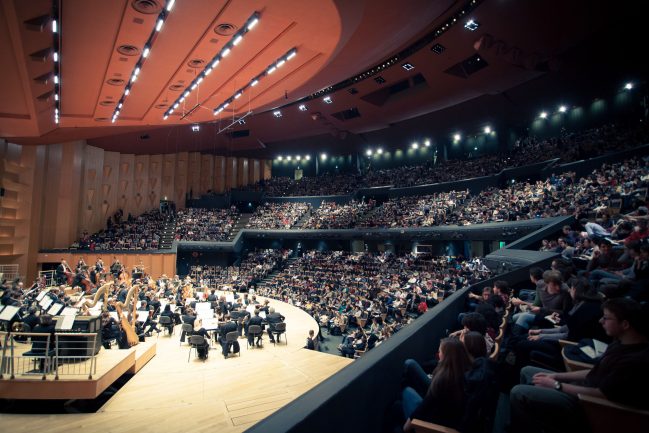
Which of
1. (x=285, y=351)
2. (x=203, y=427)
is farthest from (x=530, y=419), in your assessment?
(x=285, y=351)

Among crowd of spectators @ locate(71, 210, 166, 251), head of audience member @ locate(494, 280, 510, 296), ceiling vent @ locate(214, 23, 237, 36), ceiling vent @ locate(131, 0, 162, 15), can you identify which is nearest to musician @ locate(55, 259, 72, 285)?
crowd of spectators @ locate(71, 210, 166, 251)

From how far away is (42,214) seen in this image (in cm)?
2053

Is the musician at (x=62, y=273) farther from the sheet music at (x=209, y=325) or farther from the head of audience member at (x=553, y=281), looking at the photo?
the head of audience member at (x=553, y=281)

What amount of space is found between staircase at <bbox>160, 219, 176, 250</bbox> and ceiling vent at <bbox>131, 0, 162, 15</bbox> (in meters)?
20.0

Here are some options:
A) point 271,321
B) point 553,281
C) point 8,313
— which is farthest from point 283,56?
point 553,281

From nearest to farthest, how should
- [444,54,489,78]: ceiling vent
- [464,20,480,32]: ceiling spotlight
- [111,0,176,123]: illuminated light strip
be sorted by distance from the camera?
1. [111,0,176,123]: illuminated light strip
2. [464,20,480,32]: ceiling spotlight
3. [444,54,489,78]: ceiling vent

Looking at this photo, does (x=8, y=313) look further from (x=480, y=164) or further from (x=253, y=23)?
(x=480, y=164)

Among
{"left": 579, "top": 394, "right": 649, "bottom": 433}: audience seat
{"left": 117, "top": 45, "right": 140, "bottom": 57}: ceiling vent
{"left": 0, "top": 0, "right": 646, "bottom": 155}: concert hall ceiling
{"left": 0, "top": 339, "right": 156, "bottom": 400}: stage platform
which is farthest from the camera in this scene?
{"left": 117, "top": 45, "right": 140, "bottom": 57}: ceiling vent

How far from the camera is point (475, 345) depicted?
2625 mm

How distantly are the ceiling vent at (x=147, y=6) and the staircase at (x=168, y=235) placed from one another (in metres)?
20.0

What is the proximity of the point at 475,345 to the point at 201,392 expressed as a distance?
5409mm

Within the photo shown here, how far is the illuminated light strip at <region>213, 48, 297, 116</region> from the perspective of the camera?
11.0m

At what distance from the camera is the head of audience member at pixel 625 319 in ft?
6.45

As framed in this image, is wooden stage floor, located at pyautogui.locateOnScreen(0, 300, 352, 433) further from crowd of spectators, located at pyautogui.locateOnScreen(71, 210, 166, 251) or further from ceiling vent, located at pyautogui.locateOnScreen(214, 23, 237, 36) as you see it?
crowd of spectators, located at pyautogui.locateOnScreen(71, 210, 166, 251)
